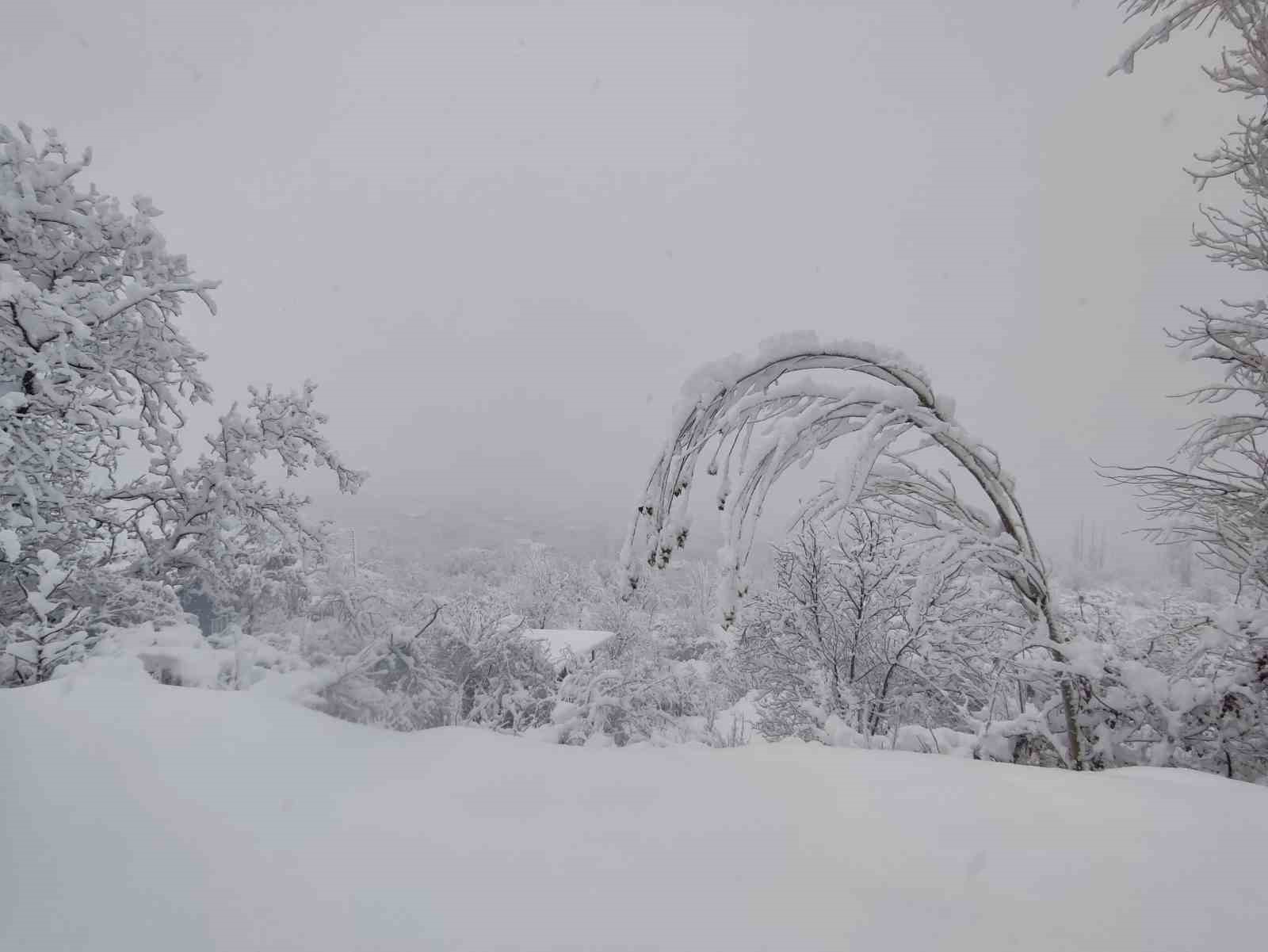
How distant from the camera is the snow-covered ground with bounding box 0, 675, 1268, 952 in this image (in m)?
0.72

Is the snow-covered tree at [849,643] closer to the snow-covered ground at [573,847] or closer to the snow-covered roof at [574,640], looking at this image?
the snow-covered roof at [574,640]

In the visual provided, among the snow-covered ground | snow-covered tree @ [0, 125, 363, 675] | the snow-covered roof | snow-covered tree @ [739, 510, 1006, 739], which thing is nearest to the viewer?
the snow-covered ground

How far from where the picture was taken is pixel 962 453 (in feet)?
7.16

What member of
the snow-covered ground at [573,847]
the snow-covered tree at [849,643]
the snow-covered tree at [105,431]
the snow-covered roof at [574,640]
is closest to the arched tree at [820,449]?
the snow-covered ground at [573,847]

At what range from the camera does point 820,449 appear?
2115 millimetres

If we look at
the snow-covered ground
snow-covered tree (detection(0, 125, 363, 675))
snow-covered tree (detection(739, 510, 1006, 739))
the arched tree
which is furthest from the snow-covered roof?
the snow-covered ground

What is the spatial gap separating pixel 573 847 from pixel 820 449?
1.63 meters

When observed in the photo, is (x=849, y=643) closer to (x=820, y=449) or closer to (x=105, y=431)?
(x=820, y=449)

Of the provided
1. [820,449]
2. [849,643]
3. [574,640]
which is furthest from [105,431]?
[574,640]

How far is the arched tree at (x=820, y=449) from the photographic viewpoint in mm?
1706

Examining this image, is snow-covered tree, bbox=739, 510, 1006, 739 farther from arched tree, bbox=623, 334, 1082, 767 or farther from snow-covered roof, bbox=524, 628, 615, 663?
snow-covered roof, bbox=524, 628, 615, 663

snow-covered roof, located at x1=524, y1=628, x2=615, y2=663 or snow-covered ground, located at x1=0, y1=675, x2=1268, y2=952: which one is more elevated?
snow-covered ground, located at x1=0, y1=675, x2=1268, y2=952

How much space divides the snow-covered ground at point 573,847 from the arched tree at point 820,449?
0.67 meters

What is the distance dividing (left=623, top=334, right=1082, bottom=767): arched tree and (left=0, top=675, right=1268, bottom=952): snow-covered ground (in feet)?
2.19
